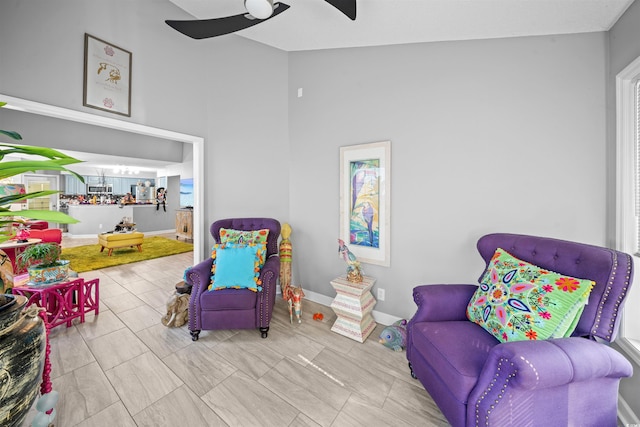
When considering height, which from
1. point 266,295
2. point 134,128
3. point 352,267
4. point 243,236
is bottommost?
point 266,295

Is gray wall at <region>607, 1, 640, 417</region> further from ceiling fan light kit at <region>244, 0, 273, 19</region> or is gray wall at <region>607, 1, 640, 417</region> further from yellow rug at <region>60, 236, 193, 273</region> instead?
yellow rug at <region>60, 236, 193, 273</region>

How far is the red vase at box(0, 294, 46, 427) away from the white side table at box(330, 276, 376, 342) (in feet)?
6.05

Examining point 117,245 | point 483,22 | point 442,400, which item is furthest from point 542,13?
point 117,245

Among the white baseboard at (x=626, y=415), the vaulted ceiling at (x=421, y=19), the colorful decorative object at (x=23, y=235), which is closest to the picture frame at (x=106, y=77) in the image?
the vaulted ceiling at (x=421, y=19)

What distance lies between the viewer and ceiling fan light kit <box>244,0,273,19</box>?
1.37 m

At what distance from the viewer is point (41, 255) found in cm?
226

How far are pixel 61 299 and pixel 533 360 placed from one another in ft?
11.5

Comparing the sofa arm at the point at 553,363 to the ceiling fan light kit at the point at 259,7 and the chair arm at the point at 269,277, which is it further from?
the ceiling fan light kit at the point at 259,7

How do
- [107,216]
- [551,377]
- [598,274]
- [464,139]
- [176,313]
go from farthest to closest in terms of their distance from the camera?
[107,216]
[176,313]
[464,139]
[598,274]
[551,377]

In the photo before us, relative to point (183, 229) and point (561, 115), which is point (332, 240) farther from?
point (183, 229)

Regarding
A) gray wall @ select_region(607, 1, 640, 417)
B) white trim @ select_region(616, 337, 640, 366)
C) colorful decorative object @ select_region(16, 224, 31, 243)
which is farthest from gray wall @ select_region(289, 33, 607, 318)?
colorful decorative object @ select_region(16, 224, 31, 243)

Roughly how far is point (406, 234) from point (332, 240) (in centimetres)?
83

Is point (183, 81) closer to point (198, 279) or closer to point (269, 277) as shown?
point (198, 279)

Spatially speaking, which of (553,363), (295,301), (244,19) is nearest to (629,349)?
(553,363)
